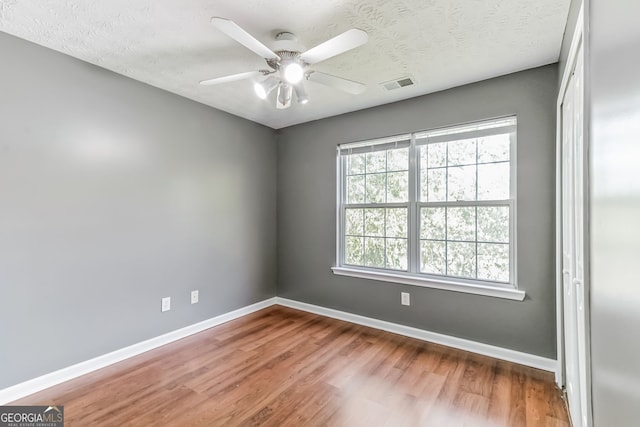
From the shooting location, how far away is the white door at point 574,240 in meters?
1.40

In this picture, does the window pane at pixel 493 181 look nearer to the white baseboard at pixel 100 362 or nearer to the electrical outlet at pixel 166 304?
the white baseboard at pixel 100 362

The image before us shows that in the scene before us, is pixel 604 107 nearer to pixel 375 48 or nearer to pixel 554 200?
pixel 375 48

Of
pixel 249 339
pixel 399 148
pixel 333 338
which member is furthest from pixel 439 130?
pixel 249 339

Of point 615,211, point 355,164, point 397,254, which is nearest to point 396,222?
point 397,254

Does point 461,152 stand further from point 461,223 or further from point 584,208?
point 584,208

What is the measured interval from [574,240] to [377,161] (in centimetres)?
204

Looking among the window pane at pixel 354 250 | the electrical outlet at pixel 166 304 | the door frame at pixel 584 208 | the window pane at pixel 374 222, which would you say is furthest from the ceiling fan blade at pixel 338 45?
the electrical outlet at pixel 166 304

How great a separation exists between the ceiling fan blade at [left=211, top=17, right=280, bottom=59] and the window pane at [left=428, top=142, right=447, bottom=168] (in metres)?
1.83

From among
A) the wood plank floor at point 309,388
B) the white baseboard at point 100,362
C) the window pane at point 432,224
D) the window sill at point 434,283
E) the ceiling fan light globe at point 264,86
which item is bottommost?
the wood plank floor at point 309,388

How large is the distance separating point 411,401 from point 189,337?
2213mm

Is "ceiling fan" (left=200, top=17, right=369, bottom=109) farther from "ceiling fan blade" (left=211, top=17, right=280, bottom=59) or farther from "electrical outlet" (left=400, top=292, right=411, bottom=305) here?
"electrical outlet" (left=400, top=292, right=411, bottom=305)

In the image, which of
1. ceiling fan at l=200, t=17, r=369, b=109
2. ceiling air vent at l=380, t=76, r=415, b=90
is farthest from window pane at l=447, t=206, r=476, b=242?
ceiling fan at l=200, t=17, r=369, b=109

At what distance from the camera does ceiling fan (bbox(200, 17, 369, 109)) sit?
5.15 feet

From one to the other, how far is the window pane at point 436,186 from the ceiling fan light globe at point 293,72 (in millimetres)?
1723
